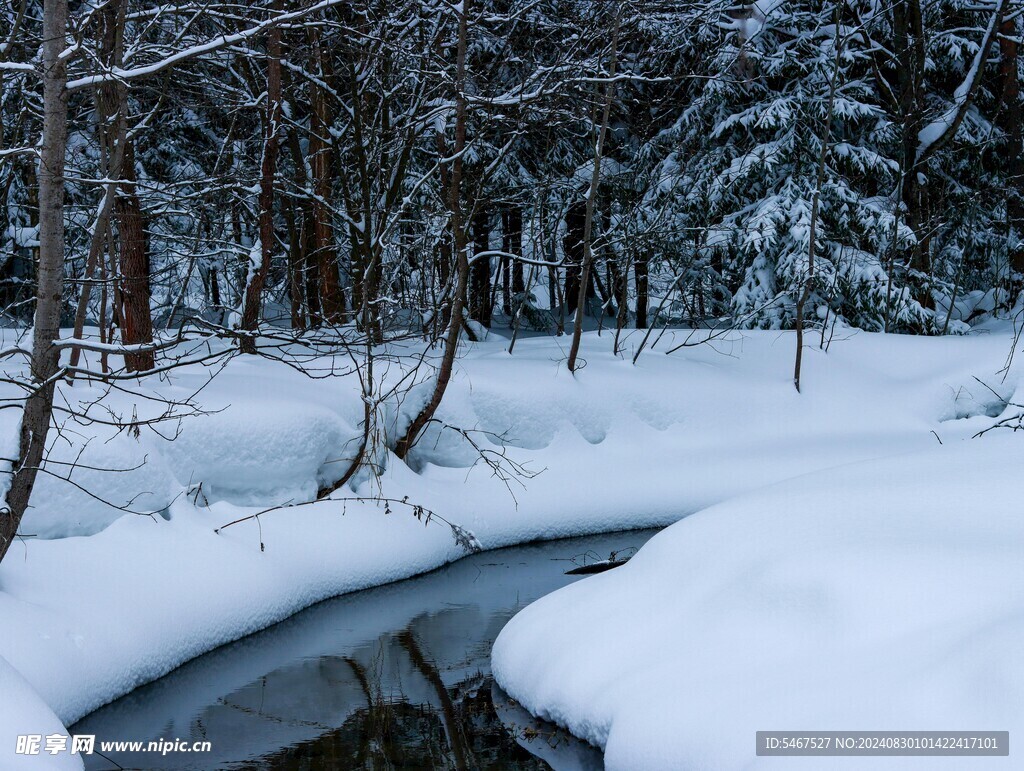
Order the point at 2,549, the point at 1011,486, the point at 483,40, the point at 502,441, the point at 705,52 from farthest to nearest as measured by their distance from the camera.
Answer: the point at 705,52
the point at 483,40
the point at 502,441
the point at 2,549
the point at 1011,486

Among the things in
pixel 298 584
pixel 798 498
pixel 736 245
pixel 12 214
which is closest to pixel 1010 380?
pixel 736 245

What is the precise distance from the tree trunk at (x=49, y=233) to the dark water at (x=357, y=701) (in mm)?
2029

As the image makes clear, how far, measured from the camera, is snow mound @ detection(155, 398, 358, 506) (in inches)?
369

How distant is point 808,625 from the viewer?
17.1ft

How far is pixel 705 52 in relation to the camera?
18.1 m

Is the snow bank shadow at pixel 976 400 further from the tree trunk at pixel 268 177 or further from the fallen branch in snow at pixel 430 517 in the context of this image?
the tree trunk at pixel 268 177

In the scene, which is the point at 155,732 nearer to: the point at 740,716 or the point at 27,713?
the point at 27,713

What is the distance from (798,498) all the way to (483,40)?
1200cm

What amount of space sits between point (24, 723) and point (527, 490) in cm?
773

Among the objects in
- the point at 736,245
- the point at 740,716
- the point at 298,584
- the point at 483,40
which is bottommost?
the point at 298,584

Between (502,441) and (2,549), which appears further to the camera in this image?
(502,441)

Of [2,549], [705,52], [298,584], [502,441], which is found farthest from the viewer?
[705,52]

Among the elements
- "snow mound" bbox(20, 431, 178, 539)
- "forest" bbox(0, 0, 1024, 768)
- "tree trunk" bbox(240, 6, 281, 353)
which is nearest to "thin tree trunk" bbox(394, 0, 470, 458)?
"forest" bbox(0, 0, 1024, 768)

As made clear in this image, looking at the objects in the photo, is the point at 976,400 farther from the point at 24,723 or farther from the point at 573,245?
the point at 24,723
